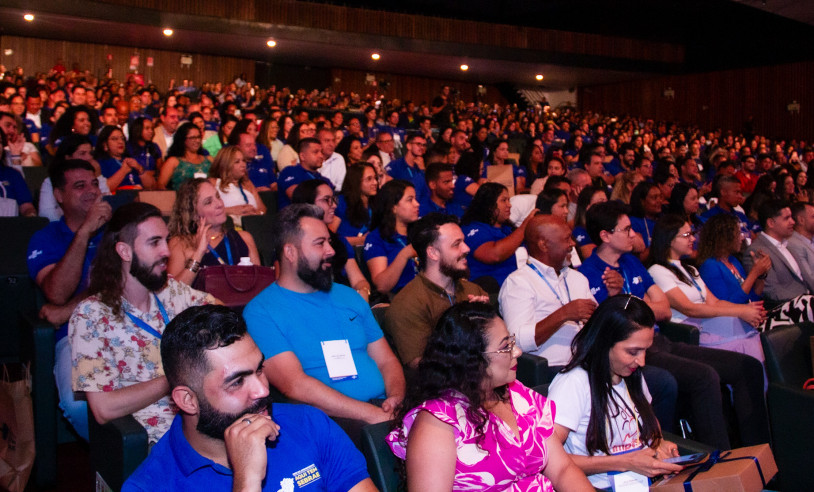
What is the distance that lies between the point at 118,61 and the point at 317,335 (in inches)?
621

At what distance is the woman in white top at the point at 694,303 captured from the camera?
3.72 metres

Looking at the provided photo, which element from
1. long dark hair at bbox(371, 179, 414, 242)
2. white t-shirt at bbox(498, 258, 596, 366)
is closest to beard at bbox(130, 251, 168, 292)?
white t-shirt at bbox(498, 258, 596, 366)

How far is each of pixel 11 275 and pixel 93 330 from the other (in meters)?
1.58

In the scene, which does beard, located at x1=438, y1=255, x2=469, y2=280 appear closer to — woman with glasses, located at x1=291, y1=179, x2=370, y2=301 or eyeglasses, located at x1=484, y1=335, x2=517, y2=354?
woman with glasses, located at x1=291, y1=179, x2=370, y2=301

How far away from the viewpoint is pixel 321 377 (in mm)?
2355

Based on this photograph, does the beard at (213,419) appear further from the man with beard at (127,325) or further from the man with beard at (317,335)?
the man with beard at (317,335)

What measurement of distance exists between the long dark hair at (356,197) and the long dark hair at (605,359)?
99.6 inches

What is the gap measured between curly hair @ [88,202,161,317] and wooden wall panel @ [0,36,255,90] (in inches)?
→ 600

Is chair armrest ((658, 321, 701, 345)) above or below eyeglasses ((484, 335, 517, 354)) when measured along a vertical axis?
below

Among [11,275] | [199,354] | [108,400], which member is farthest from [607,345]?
[11,275]

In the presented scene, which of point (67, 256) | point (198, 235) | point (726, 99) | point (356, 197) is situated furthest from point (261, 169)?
point (726, 99)

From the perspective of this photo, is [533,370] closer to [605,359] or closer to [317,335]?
[605,359]

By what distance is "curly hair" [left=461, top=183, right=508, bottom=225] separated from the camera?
4.20m

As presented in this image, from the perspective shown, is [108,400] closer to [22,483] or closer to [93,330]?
[93,330]
